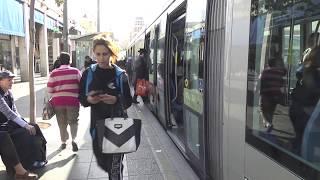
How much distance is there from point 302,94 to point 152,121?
27.4 ft

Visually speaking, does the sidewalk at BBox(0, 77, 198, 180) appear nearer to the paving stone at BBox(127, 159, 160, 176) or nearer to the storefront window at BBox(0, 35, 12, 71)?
the paving stone at BBox(127, 159, 160, 176)

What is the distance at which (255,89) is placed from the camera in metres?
3.14

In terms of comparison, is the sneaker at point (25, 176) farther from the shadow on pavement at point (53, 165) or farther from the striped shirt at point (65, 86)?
the striped shirt at point (65, 86)

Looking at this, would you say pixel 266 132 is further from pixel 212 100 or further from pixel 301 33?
pixel 212 100

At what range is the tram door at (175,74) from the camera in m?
8.62

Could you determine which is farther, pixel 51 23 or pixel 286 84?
pixel 51 23

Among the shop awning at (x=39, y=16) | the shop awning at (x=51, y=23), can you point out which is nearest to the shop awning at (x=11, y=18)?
the shop awning at (x=39, y=16)

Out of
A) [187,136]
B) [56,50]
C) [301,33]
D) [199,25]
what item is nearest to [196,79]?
[199,25]

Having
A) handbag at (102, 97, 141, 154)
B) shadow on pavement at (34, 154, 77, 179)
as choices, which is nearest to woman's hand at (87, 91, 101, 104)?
handbag at (102, 97, 141, 154)

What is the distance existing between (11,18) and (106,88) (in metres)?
14.0

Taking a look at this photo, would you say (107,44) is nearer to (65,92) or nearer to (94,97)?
(94,97)

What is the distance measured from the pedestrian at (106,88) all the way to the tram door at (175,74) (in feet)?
12.1

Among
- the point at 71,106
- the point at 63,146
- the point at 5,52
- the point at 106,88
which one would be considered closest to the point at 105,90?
the point at 106,88

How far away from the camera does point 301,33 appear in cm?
258
